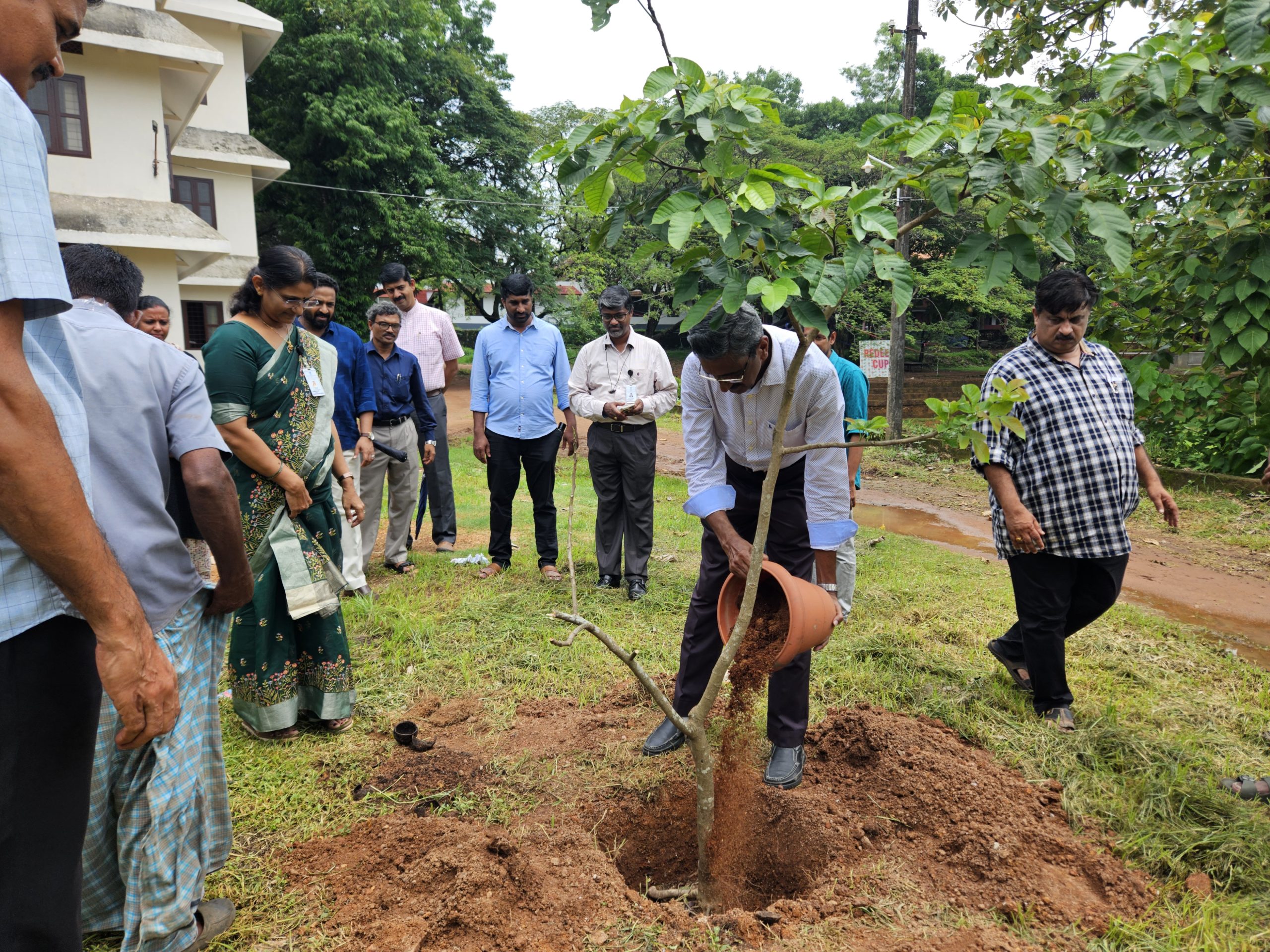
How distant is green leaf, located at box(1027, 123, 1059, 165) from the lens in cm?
194

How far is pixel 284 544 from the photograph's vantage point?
3.18 m

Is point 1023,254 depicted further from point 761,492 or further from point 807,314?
point 761,492

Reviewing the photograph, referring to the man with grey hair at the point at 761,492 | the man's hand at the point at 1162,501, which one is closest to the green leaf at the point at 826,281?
the man with grey hair at the point at 761,492

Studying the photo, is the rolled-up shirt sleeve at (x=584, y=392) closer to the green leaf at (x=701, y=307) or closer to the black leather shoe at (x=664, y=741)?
the black leather shoe at (x=664, y=741)

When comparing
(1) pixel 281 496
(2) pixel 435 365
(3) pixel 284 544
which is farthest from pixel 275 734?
(2) pixel 435 365

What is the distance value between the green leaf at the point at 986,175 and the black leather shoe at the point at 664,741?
2.23 metres

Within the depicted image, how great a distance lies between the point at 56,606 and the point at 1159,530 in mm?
9065

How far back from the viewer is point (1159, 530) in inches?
316

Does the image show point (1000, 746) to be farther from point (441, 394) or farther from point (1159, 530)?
point (1159, 530)

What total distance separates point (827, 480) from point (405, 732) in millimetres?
1984

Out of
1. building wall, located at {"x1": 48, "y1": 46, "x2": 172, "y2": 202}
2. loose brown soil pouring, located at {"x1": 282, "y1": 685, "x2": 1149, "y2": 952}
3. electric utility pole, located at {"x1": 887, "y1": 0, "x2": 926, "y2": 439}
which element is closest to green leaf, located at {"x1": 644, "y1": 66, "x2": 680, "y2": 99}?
loose brown soil pouring, located at {"x1": 282, "y1": 685, "x2": 1149, "y2": 952}

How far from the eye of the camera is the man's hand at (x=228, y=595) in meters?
2.30

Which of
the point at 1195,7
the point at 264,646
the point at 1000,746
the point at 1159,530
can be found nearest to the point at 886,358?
the point at 1159,530

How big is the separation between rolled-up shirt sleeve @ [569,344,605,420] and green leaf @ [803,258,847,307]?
3.34 metres
